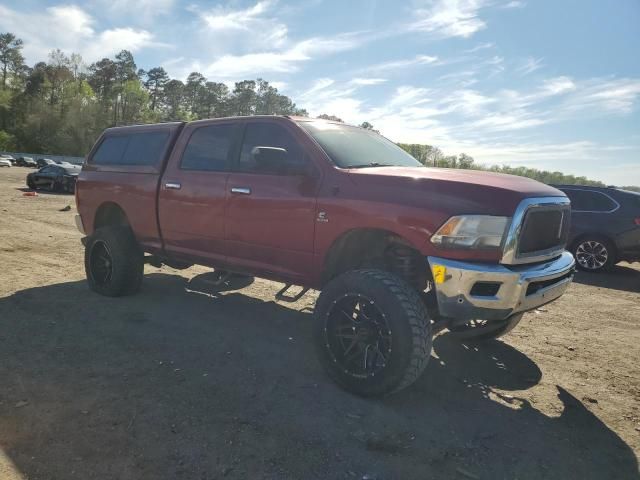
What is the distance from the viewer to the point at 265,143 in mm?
4121

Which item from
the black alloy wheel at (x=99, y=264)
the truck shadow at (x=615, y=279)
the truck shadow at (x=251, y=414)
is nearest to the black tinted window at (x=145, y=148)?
the black alloy wheel at (x=99, y=264)

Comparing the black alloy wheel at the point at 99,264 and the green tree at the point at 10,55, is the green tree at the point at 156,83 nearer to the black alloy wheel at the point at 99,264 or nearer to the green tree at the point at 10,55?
the green tree at the point at 10,55

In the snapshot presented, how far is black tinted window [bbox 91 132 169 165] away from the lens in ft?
16.6

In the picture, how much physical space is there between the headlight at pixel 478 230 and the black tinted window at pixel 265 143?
1484 mm

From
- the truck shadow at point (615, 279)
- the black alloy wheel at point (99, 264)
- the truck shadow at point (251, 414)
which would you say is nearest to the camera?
the truck shadow at point (251, 414)

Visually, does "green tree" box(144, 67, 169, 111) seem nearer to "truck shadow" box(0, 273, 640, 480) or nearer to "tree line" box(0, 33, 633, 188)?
"tree line" box(0, 33, 633, 188)

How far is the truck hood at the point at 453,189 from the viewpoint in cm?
294

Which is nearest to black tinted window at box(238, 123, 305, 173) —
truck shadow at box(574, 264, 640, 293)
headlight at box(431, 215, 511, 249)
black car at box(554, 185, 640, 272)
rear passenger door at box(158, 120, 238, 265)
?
rear passenger door at box(158, 120, 238, 265)

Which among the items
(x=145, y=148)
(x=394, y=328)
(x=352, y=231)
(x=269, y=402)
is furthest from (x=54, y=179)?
(x=394, y=328)

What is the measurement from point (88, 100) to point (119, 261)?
8454 centimetres

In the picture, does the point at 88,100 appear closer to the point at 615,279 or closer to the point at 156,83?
the point at 156,83

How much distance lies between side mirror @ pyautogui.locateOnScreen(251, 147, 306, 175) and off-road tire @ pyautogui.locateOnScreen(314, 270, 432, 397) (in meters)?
1.05

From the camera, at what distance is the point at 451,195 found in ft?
9.87

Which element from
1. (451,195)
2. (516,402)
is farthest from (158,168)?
(516,402)
